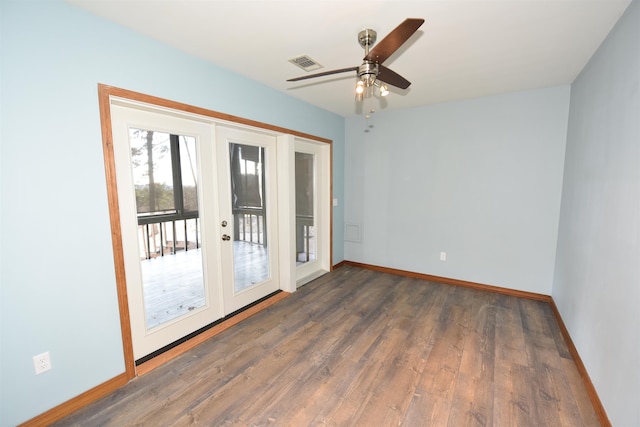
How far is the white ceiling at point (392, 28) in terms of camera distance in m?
1.72

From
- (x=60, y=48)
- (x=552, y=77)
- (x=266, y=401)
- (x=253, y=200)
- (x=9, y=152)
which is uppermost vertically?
(x=552, y=77)

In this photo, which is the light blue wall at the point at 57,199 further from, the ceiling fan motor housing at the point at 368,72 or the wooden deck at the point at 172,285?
the ceiling fan motor housing at the point at 368,72

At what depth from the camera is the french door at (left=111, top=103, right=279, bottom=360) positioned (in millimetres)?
2168

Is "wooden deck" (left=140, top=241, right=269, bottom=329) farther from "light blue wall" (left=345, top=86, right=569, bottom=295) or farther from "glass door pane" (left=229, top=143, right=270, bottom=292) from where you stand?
"light blue wall" (left=345, top=86, right=569, bottom=295)

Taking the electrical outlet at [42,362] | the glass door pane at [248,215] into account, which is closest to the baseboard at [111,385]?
the electrical outlet at [42,362]

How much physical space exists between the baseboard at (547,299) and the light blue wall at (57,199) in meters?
3.35

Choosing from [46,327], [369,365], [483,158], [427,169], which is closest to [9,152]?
→ [46,327]

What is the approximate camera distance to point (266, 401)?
189 centimetres

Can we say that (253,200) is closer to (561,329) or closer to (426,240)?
(426,240)

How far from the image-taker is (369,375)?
7.02 feet

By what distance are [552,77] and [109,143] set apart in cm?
421

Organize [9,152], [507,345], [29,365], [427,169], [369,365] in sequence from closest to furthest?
[9,152], [29,365], [369,365], [507,345], [427,169]

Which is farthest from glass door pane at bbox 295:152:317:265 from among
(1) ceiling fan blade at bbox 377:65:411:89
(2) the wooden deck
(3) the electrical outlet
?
(3) the electrical outlet

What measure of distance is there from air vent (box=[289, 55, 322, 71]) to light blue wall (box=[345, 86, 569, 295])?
6.61 ft
